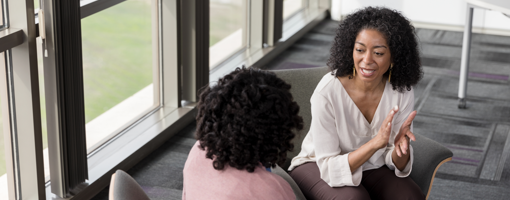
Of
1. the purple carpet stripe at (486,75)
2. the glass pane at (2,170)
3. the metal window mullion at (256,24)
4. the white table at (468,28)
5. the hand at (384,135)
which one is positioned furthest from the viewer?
the metal window mullion at (256,24)

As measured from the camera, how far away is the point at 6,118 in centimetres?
217

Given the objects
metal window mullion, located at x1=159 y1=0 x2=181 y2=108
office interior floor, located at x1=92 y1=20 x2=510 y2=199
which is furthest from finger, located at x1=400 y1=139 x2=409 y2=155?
metal window mullion, located at x1=159 y1=0 x2=181 y2=108

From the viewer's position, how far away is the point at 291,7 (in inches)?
227

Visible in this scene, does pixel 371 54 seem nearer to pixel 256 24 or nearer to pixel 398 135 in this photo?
pixel 398 135

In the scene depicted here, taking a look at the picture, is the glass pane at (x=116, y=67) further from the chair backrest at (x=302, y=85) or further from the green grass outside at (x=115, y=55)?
the chair backrest at (x=302, y=85)

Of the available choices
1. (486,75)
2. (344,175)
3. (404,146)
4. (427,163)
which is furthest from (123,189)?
(486,75)

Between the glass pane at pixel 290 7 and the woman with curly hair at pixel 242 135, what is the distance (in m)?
4.36

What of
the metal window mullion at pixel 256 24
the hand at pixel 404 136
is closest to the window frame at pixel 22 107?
the hand at pixel 404 136

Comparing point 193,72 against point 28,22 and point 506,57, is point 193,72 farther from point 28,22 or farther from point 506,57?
point 506,57

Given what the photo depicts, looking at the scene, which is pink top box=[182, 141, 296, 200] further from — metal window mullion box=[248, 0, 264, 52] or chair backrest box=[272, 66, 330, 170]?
Answer: metal window mullion box=[248, 0, 264, 52]

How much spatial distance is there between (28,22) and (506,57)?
4.38m

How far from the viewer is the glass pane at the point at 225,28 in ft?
13.5

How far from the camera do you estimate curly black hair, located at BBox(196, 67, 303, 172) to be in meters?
1.27

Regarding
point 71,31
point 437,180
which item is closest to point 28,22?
point 71,31
